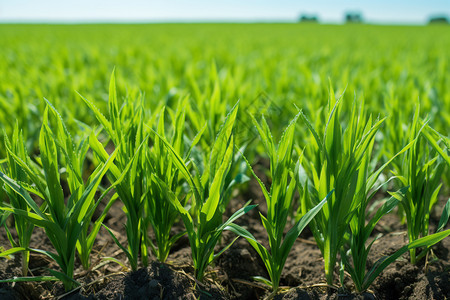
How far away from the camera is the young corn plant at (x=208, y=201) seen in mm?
1123

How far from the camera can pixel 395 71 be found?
4.18 m

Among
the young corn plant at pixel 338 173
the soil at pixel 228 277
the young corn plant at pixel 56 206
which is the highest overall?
the young corn plant at pixel 338 173

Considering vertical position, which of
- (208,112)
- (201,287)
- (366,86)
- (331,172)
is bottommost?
(201,287)

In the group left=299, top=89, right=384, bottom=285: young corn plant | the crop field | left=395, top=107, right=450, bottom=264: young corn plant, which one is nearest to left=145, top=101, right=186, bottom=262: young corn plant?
the crop field

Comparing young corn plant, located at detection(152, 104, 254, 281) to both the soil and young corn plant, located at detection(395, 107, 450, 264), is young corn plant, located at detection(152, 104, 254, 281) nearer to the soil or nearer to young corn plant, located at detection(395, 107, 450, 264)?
the soil

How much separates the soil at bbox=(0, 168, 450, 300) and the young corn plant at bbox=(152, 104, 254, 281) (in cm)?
10

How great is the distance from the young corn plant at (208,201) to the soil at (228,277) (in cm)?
10

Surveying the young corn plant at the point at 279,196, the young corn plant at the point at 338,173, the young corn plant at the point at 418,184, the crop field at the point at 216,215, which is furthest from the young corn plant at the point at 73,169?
the young corn plant at the point at 418,184

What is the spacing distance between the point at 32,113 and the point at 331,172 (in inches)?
82.7

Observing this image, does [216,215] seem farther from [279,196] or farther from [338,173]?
[338,173]

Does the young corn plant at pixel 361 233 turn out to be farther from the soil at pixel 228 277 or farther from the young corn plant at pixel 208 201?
the young corn plant at pixel 208 201

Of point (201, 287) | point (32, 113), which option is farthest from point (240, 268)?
point (32, 113)

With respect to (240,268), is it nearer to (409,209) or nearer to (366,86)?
(409,209)

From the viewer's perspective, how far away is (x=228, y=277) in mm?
1411
